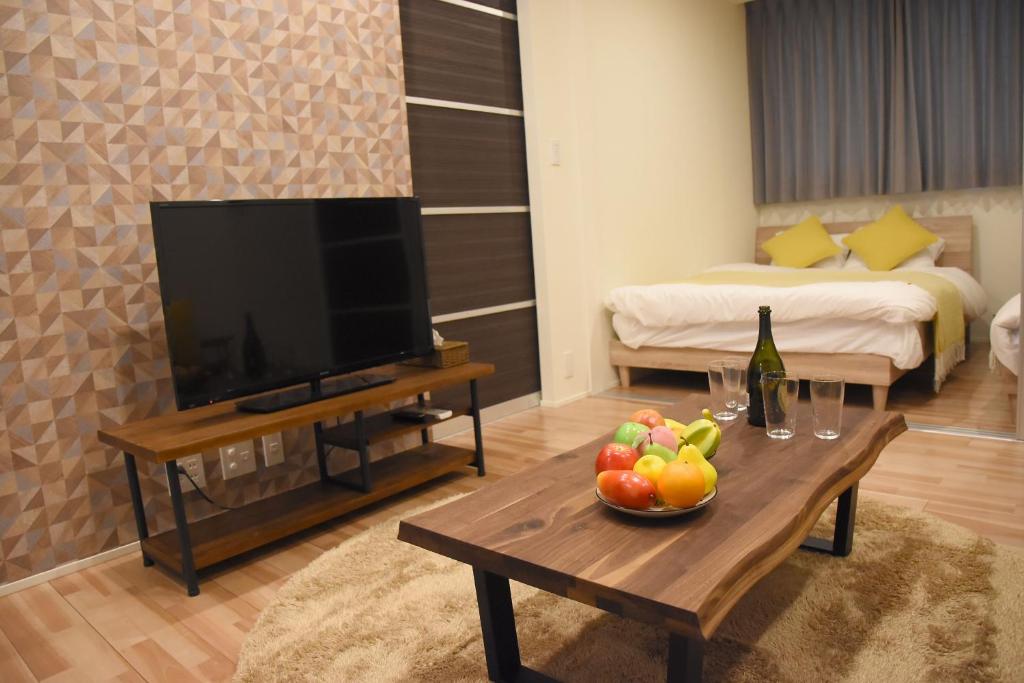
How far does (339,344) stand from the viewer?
2.79 m

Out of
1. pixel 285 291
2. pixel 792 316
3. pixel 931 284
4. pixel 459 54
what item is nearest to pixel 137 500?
pixel 285 291

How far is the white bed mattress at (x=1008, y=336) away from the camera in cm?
Answer: 308

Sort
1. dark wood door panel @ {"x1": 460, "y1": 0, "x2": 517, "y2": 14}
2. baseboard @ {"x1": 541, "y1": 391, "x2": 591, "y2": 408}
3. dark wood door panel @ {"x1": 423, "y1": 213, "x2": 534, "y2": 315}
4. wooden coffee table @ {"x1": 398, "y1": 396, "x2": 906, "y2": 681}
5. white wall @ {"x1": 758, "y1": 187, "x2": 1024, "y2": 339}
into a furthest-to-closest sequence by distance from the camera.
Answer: white wall @ {"x1": 758, "y1": 187, "x2": 1024, "y2": 339} → baseboard @ {"x1": 541, "y1": 391, "x2": 591, "y2": 408} → dark wood door panel @ {"x1": 460, "y1": 0, "x2": 517, "y2": 14} → dark wood door panel @ {"x1": 423, "y1": 213, "x2": 534, "y2": 315} → wooden coffee table @ {"x1": 398, "y1": 396, "x2": 906, "y2": 681}

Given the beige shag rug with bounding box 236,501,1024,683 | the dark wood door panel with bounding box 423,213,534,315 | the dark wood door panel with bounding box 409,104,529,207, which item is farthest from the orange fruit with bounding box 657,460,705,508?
the dark wood door panel with bounding box 409,104,529,207

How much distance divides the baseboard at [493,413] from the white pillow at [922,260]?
2698mm

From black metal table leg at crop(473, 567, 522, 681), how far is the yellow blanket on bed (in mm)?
2926

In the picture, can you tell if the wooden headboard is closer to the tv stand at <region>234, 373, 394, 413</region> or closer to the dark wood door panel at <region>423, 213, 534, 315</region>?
the dark wood door panel at <region>423, 213, 534, 315</region>

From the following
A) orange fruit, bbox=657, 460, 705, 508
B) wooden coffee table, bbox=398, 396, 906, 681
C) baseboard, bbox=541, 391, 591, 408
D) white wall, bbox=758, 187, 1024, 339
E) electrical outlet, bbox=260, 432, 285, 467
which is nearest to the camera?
wooden coffee table, bbox=398, 396, 906, 681

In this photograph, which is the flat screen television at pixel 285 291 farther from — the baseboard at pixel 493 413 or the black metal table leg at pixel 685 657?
the black metal table leg at pixel 685 657

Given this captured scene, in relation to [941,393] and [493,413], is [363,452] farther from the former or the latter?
[941,393]

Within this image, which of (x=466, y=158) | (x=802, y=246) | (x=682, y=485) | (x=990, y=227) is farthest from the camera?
(x=802, y=246)

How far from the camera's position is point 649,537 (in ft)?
4.69

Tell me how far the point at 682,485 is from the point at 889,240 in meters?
4.54

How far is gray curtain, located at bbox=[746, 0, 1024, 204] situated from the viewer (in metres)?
5.10
